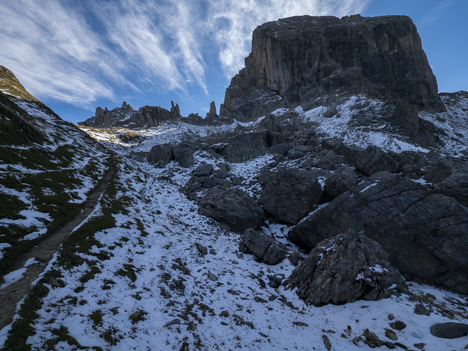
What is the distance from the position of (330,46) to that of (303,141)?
218 feet

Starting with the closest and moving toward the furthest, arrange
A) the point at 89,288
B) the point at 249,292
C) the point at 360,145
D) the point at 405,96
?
the point at 89,288, the point at 249,292, the point at 360,145, the point at 405,96

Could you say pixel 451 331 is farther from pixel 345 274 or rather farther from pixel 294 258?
pixel 294 258

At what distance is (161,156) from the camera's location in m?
51.0

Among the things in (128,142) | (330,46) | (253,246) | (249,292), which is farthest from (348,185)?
(330,46)

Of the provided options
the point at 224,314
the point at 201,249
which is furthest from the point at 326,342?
the point at 201,249

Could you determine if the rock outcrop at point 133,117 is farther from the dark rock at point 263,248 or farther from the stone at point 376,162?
the dark rock at point 263,248

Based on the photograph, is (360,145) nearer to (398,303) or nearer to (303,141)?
(303,141)

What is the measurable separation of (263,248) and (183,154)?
1394 inches

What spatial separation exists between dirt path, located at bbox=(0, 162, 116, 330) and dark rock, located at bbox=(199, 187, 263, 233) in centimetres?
1264

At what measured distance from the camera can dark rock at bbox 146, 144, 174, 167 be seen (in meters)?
49.2

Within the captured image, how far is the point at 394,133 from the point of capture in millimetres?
38531

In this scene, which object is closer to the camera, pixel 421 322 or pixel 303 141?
pixel 421 322

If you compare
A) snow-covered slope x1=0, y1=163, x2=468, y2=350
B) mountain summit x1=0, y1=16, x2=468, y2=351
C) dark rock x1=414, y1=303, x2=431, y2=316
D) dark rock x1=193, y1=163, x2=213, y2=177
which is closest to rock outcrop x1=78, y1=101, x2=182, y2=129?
dark rock x1=193, y1=163, x2=213, y2=177

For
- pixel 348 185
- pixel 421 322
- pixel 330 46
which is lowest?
pixel 421 322
